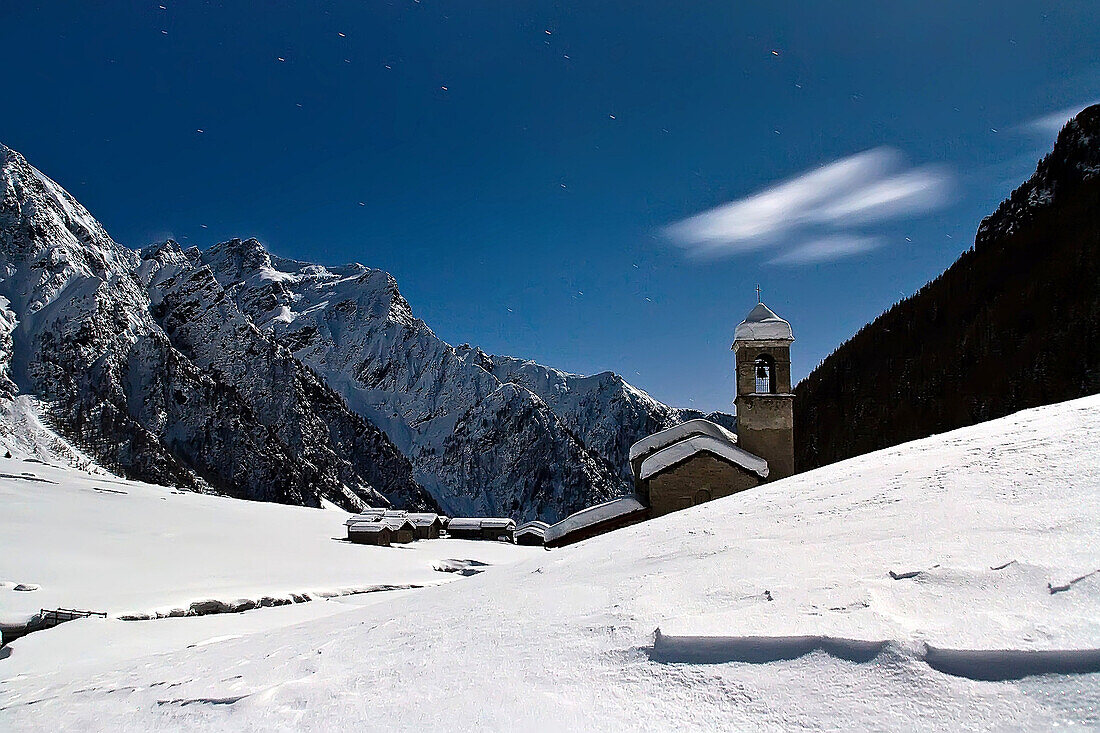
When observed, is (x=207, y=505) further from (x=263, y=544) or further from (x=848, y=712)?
(x=848, y=712)

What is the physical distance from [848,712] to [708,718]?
61 cm

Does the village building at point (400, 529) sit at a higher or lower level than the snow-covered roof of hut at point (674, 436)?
lower

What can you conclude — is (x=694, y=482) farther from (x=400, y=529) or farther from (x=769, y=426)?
(x=400, y=529)

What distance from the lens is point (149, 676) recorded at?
6.48m

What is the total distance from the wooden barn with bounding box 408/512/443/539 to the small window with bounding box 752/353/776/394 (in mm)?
42991

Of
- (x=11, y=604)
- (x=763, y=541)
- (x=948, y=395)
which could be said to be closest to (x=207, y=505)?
(x=11, y=604)

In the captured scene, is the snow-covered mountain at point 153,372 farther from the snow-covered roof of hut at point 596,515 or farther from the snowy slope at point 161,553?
the snow-covered roof of hut at point 596,515

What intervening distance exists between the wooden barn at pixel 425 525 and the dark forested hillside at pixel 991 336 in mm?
49759

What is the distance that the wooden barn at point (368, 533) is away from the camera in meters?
49.0

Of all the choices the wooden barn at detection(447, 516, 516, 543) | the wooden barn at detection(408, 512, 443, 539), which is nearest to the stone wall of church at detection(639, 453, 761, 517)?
the wooden barn at detection(408, 512, 443, 539)

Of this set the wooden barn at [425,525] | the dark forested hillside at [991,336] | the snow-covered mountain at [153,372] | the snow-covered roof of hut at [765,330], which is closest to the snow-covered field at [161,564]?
the wooden barn at [425,525]

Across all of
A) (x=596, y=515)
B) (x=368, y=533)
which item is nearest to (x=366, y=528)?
(x=368, y=533)

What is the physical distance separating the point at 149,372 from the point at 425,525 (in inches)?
4044

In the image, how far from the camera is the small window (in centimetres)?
2323
